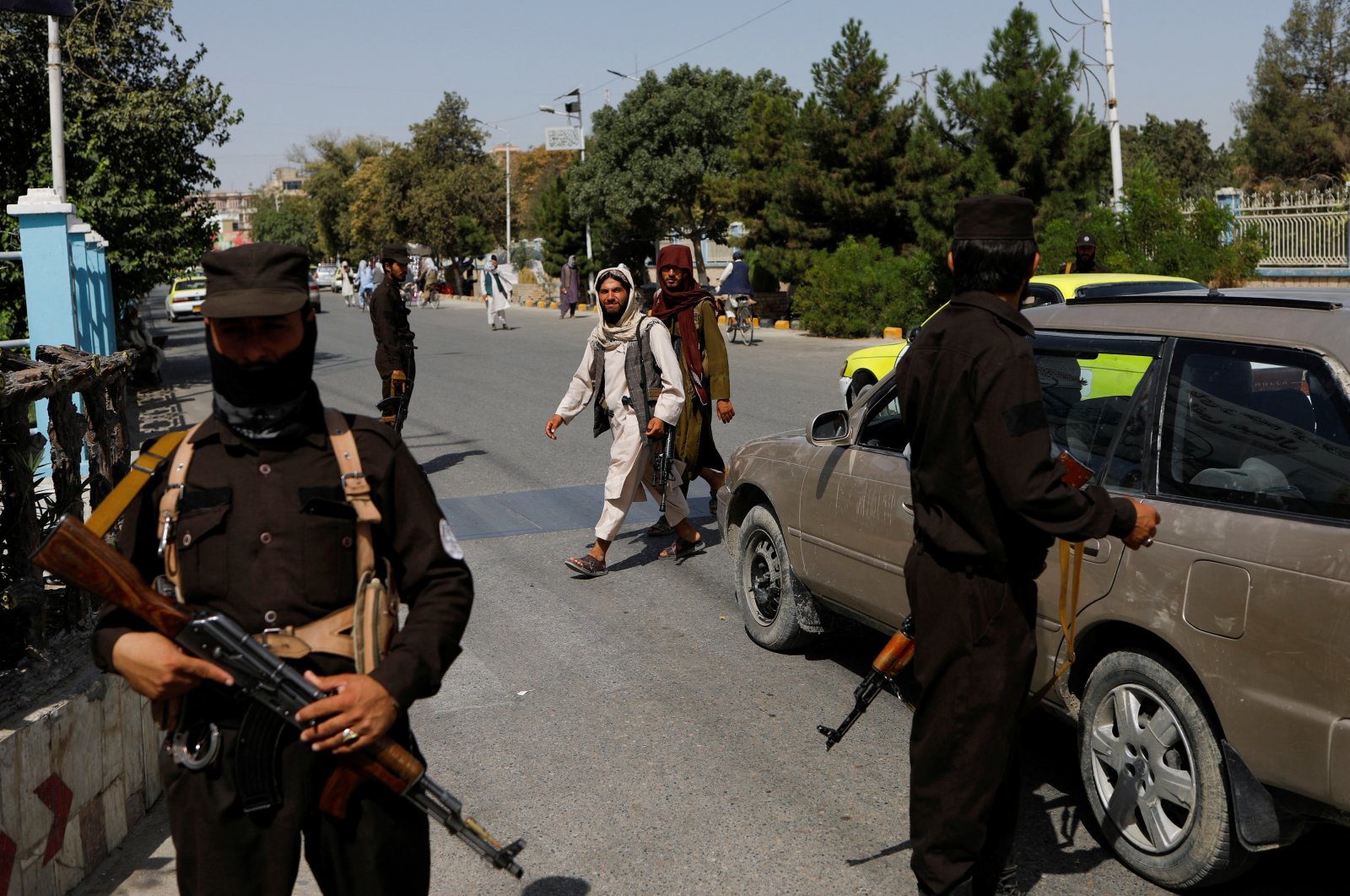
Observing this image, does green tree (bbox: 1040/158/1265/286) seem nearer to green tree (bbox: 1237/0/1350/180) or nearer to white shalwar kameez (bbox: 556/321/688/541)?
white shalwar kameez (bbox: 556/321/688/541)

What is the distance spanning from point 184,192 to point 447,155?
4978 centimetres

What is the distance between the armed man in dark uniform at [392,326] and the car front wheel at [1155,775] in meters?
7.80

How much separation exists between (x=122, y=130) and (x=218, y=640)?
18528 mm

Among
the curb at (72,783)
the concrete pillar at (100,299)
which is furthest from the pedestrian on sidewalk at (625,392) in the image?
the concrete pillar at (100,299)

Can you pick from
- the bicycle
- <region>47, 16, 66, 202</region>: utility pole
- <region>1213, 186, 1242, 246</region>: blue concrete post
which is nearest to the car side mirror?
<region>47, 16, 66, 202</region>: utility pole

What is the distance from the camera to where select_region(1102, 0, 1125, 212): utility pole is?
24.0 metres

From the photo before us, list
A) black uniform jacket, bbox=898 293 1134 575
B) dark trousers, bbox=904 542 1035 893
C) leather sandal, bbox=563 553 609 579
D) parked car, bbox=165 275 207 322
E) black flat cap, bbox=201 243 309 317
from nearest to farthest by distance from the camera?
black flat cap, bbox=201 243 309 317
black uniform jacket, bbox=898 293 1134 575
dark trousers, bbox=904 542 1035 893
leather sandal, bbox=563 553 609 579
parked car, bbox=165 275 207 322

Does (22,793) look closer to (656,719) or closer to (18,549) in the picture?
(18,549)

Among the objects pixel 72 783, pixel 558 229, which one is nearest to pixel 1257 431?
pixel 72 783

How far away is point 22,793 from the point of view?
365 centimetres

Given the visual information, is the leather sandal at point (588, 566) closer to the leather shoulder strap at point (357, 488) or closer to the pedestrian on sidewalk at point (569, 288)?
the leather shoulder strap at point (357, 488)

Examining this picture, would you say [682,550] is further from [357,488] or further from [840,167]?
[840,167]

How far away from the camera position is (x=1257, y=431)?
12.4 feet

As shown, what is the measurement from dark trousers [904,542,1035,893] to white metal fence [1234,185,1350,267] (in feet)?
76.3
